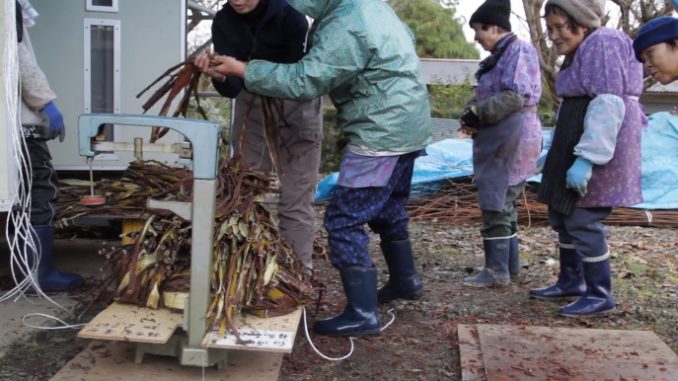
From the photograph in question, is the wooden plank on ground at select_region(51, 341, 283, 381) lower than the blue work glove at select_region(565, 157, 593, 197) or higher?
lower

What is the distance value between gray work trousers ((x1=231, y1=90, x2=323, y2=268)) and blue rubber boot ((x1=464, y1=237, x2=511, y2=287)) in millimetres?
1177

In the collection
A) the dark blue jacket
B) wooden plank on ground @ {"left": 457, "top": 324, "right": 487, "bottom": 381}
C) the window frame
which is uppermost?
the window frame

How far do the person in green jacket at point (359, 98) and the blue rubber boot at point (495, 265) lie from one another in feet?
3.89

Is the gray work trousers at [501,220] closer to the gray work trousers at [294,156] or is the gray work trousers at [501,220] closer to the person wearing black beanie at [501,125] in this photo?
the person wearing black beanie at [501,125]

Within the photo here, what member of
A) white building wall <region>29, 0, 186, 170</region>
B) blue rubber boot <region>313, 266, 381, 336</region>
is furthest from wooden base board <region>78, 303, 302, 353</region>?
white building wall <region>29, 0, 186, 170</region>

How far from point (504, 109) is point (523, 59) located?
1.11ft

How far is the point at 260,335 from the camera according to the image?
2984 mm

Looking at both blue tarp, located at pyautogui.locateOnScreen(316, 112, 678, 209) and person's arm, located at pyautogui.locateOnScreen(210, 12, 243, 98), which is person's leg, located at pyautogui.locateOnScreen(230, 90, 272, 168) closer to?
person's arm, located at pyautogui.locateOnScreen(210, 12, 243, 98)

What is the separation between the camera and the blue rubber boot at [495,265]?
467cm

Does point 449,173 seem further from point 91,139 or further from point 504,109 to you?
point 91,139

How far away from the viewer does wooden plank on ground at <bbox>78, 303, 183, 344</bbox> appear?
9.39 feet

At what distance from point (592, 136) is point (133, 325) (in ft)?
7.74

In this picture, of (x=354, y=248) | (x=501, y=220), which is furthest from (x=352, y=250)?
(x=501, y=220)

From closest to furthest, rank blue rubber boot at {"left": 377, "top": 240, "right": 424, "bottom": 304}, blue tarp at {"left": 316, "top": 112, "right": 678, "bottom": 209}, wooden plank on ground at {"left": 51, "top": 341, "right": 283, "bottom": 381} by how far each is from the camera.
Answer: wooden plank on ground at {"left": 51, "top": 341, "right": 283, "bottom": 381}
blue rubber boot at {"left": 377, "top": 240, "right": 424, "bottom": 304}
blue tarp at {"left": 316, "top": 112, "right": 678, "bottom": 209}
